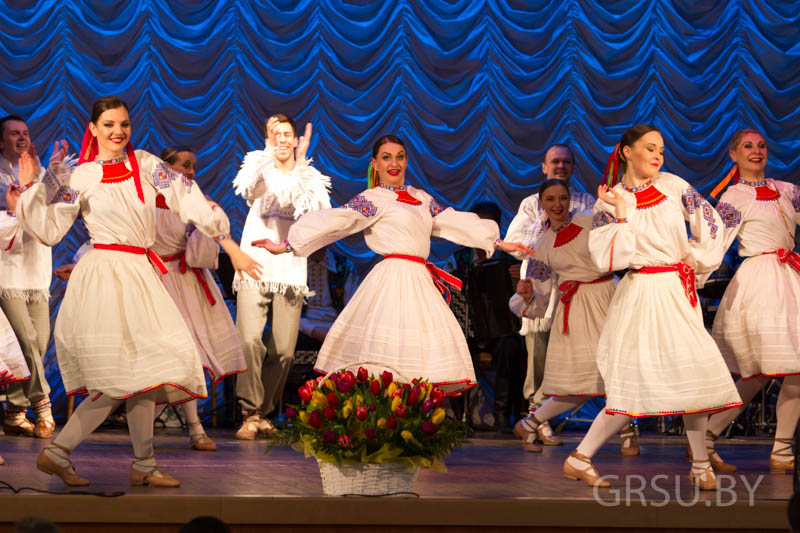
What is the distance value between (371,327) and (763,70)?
512 centimetres

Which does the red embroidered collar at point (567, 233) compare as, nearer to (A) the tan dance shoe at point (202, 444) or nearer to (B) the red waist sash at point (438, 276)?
(B) the red waist sash at point (438, 276)

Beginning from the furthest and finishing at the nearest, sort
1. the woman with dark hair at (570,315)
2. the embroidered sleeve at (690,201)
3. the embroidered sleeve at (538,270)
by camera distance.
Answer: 1. the embroidered sleeve at (538,270)
2. the woman with dark hair at (570,315)
3. the embroidered sleeve at (690,201)

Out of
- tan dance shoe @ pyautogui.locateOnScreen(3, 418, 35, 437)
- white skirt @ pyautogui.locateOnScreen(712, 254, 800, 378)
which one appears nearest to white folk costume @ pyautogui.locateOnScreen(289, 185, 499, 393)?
white skirt @ pyautogui.locateOnScreen(712, 254, 800, 378)

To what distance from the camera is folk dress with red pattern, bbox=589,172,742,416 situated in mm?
4887

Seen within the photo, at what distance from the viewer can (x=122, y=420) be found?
25.6 ft

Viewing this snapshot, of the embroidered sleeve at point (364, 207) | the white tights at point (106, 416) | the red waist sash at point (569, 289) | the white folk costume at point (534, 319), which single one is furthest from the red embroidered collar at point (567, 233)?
the white tights at point (106, 416)

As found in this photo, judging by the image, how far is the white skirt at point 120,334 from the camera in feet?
15.1

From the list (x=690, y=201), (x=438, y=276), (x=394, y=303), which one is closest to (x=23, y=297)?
(x=394, y=303)

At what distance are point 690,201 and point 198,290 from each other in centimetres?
300

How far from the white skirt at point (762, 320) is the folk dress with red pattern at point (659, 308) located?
643mm

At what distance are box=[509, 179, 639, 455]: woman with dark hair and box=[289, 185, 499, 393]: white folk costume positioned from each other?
33.2 inches

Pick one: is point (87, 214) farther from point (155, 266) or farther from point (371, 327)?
point (371, 327)

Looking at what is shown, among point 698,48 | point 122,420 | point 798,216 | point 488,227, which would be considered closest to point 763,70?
point 698,48

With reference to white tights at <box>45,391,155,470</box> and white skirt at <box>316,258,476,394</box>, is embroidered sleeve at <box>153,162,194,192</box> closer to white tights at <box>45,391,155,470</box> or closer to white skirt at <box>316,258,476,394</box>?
white tights at <box>45,391,155,470</box>
